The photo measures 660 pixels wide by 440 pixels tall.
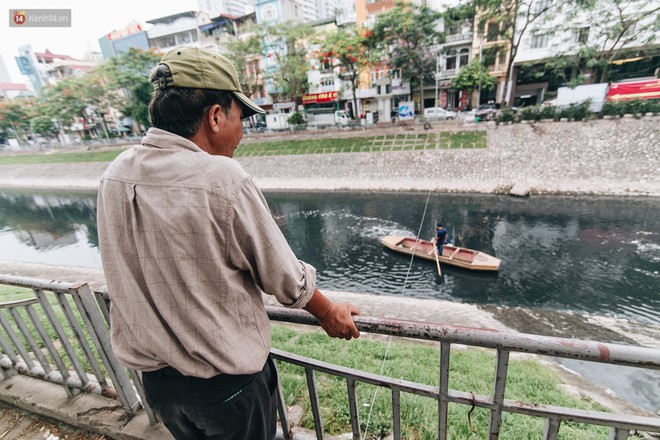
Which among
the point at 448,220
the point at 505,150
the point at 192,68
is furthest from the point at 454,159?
the point at 192,68

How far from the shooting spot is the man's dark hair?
3.76 ft

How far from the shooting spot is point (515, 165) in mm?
18312

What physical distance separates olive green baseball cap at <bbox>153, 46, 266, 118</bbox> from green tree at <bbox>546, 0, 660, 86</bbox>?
26.6 metres

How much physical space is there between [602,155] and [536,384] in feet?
61.4

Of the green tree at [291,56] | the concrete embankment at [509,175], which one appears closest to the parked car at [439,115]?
the concrete embankment at [509,175]

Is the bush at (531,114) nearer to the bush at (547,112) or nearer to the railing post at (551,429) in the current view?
the bush at (547,112)

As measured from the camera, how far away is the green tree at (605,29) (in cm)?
1927

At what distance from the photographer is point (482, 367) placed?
4660 mm

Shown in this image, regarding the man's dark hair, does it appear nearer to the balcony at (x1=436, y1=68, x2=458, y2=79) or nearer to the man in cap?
the man in cap

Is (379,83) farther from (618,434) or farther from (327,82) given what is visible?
(618,434)

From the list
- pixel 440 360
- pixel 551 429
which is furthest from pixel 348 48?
pixel 551 429

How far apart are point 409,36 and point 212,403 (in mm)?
28506

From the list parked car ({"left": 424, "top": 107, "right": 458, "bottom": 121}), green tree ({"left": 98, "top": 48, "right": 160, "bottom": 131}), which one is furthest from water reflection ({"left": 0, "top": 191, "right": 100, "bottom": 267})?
parked car ({"left": 424, "top": 107, "right": 458, "bottom": 121})

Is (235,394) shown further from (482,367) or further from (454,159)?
(454,159)
